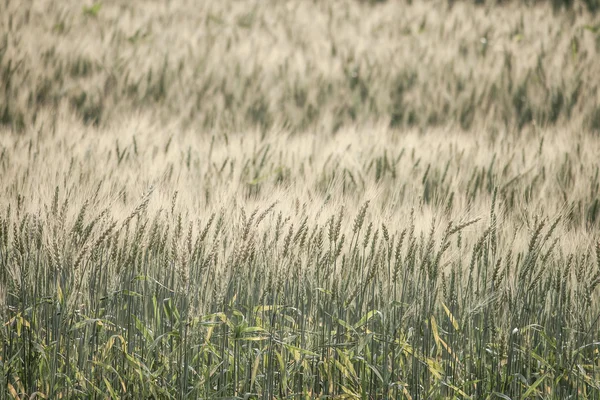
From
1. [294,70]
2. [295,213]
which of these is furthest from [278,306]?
[294,70]

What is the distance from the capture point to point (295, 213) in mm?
1933

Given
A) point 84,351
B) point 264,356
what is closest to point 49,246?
point 84,351

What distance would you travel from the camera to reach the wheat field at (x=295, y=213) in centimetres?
168

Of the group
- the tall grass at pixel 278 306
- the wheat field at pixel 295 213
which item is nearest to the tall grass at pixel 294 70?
the wheat field at pixel 295 213

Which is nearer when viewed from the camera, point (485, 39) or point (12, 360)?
point (12, 360)

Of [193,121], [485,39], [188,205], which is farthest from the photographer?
[485,39]

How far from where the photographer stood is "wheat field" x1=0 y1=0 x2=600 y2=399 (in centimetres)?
168

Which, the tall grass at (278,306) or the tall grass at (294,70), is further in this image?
the tall grass at (294,70)

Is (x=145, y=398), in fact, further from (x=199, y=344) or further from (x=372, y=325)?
(x=372, y=325)

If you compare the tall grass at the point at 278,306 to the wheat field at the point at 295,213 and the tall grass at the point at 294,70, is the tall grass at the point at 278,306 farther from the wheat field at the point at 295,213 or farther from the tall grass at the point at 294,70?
the tall grass at the point at 294,70

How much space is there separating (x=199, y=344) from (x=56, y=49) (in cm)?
423

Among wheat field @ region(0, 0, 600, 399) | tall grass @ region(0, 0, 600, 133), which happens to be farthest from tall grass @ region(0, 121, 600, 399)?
tall grass @ region(0, 0, 600, 133)

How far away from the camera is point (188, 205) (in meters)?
2.03

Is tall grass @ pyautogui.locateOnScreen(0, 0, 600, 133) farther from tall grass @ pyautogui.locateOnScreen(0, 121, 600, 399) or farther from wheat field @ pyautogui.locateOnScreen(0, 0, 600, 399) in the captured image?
tall grass @ pyautogui.locateOnScreen(0, 121, 600, 399)
